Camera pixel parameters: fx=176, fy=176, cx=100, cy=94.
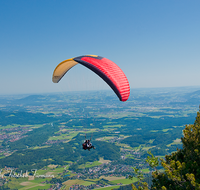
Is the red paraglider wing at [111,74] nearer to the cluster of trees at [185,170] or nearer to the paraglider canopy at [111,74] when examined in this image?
the paraglider canopy at [111,74]

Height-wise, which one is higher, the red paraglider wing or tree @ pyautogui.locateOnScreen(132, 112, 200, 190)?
the red paraglider wing

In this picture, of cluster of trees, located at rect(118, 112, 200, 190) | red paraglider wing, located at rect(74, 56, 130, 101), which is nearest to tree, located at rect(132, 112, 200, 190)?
cluster of trees, located at rect(118, 112, 200, 190)

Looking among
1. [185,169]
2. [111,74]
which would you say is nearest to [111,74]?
[111,74]

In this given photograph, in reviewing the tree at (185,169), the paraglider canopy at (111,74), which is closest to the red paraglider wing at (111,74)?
the paraglider canopy at (111,74)

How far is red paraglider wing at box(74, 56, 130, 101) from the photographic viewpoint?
14094 millimetres

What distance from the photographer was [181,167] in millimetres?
11367

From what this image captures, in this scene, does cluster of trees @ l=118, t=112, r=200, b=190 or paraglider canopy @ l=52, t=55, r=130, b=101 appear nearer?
cluster of trees @ l=118, t=112, r=200, b=190

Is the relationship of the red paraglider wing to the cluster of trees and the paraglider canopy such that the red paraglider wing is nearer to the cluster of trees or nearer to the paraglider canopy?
the paraglider canopy

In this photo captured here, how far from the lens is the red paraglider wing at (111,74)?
1409 cm

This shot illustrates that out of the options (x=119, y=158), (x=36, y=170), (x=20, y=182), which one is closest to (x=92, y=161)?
(x=119, y=158)

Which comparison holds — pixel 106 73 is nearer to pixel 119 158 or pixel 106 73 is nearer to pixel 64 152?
pixel 119 158

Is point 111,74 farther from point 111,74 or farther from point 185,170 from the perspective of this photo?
point 185,170

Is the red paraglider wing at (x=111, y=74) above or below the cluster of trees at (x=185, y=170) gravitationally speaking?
above

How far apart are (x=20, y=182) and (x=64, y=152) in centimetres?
4866
